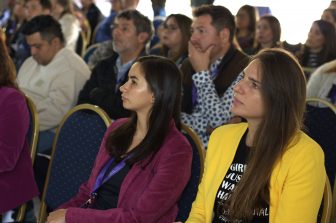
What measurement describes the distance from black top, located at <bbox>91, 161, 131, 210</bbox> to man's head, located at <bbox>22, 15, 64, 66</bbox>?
161 centimetres

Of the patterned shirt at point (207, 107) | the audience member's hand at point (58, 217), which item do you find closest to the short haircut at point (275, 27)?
the patterned shirt at point (207, 107)

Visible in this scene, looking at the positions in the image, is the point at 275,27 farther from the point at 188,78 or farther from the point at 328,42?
the point at 188,78

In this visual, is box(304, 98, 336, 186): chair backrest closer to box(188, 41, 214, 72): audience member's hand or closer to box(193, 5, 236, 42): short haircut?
box(188, 41, 214, 72): audience member's hand

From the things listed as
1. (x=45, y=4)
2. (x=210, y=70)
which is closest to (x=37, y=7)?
(x=45, y=4)

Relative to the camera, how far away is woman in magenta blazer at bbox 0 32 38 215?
7.38 ft

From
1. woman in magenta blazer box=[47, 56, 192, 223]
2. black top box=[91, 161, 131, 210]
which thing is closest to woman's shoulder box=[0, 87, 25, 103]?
woman in magenta blazer box=[47, 56, 192, 223]

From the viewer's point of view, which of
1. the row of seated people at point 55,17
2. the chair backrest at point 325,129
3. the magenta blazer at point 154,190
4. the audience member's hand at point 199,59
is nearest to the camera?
the magenta blazer at point 154,190

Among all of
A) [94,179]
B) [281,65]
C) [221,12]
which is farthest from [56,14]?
[281,65]

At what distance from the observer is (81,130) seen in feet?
7.40

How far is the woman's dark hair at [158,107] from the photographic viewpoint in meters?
1.92

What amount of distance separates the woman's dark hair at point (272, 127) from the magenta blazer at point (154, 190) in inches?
11.9

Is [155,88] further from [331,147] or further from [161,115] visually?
[331,147]

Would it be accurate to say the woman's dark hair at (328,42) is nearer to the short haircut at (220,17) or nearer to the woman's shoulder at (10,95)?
the short haircut at (220,17)

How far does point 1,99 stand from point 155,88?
0.70 m
